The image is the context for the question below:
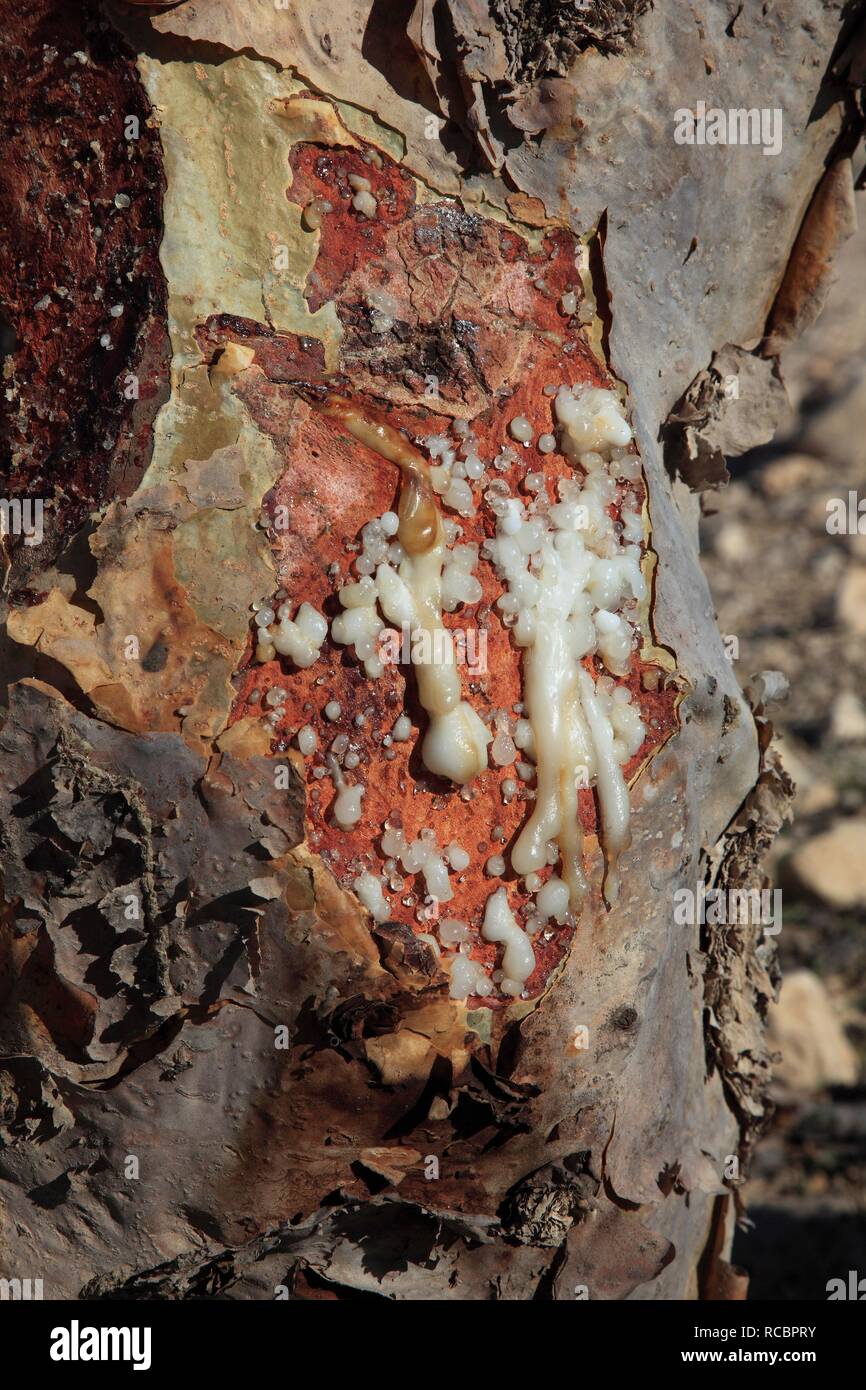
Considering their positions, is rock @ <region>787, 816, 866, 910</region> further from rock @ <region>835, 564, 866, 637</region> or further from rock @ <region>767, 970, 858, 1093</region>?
rock @ <region>835, 564, 866, 637</region>

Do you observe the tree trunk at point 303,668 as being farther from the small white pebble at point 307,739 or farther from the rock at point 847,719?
the rock at point 847,719

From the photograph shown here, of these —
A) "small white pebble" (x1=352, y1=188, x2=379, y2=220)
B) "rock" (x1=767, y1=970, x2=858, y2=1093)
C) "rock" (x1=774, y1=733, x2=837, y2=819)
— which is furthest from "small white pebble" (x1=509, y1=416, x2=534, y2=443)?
"rock" (x1=774, y1=733, x2=837, y2=819)

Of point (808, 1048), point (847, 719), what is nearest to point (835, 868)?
point (808, 1048)

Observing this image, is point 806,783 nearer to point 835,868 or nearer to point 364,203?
point 835,868

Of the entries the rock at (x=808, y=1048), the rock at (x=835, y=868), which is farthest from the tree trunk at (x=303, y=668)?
the rock at (x=835, y=868)

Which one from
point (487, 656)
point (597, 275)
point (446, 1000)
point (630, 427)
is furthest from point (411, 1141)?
Answer: point (597, 275)

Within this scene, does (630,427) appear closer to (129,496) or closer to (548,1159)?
(129,496)

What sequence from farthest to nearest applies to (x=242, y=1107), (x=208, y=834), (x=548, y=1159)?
1. (x=548, y=1159)
2. (x=242, y=1107)
3. (x=208, y=834)
